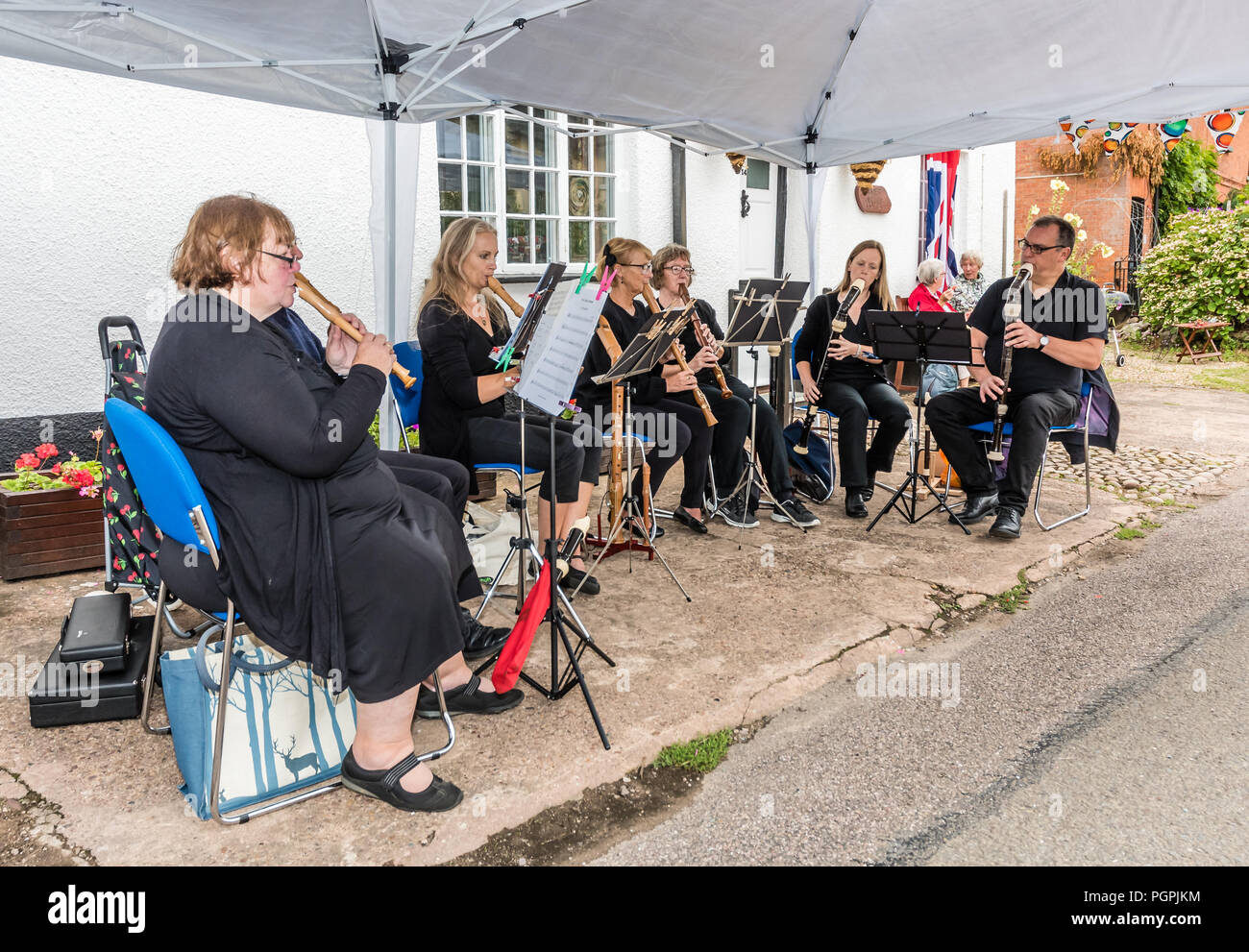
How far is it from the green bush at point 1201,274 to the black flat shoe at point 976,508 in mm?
11317

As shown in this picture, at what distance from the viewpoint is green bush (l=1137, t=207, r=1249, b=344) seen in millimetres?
14188

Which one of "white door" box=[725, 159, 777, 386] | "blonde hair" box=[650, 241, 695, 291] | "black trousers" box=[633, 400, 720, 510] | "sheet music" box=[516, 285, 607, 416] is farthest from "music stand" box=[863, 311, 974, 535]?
"white door" box=[725, 159, 777, 386]

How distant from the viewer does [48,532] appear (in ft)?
14.3

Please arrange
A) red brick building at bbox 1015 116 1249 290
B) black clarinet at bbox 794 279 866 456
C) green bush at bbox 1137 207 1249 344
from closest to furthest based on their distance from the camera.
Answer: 1. black clarinet at bbox 794 279 866 456
2. green bush at bbox 1137 207 1249 344
3. red brick building at bbox 1015 116 1249 290

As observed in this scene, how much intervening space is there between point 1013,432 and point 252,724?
4.45m

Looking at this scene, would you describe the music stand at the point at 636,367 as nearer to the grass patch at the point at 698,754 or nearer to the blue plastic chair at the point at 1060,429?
the grass patch at the point at 698,754

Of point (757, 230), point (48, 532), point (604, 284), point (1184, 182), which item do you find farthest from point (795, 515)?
point (1184, 182)

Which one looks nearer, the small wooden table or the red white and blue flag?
the red white and blue flag

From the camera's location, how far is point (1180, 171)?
1953 cm

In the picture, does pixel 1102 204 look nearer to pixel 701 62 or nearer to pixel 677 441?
pixel 701 62

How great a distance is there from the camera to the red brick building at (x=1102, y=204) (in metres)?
18.2

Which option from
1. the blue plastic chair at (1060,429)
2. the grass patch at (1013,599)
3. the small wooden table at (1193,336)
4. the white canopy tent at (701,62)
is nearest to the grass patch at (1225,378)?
the small wooden table at (1193,336)

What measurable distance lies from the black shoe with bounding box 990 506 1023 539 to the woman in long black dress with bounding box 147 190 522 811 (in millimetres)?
3653

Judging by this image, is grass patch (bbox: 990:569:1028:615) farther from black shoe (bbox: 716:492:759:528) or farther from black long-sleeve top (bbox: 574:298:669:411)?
black long-sleeve top (bbox: 574:298:669:411)
